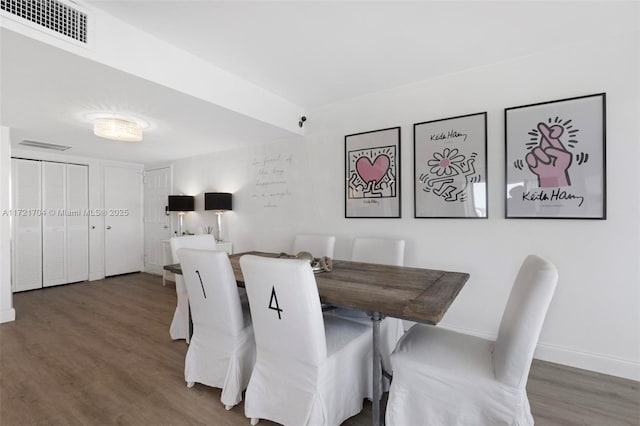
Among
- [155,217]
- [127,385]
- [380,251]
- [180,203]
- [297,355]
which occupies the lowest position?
[127,385]

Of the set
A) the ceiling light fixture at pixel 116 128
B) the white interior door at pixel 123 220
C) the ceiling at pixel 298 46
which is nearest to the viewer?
the ceiling at pixel 298 46

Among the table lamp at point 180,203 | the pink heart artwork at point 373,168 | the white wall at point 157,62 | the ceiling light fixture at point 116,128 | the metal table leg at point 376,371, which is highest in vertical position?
the white wall at point 157,62

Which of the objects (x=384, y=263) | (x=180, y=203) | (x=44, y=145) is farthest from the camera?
(x=180, y=203)

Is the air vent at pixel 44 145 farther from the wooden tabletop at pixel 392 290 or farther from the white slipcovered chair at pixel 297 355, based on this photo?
the white slipcovered chair at pixel 297 355

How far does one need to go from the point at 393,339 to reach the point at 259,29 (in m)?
2.38

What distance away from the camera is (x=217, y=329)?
1896 millimetres

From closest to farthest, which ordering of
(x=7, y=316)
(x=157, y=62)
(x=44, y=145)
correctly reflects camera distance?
(x=157, y=62)
(x=7, y=316)
(x=44, y=145)

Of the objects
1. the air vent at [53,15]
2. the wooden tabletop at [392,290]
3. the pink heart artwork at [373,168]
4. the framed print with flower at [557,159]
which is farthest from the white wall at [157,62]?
the framed print with flower at [557,159]

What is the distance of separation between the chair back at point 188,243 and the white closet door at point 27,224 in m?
3.49

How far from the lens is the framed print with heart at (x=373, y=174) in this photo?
9.74 feet

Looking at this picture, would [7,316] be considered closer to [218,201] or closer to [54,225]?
[54,225]

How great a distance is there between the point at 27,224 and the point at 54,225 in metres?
0.32

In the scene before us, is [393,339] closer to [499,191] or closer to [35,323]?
[499,191]

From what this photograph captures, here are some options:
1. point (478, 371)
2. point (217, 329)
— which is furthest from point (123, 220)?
point (478, 371)
